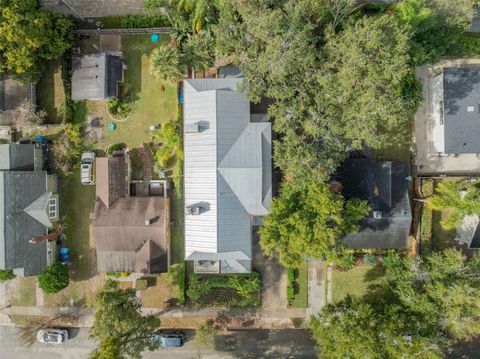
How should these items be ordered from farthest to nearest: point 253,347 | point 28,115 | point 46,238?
point 253,347, point 28,115, point 46,238

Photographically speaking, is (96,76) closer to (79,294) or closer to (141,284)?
(141,284)

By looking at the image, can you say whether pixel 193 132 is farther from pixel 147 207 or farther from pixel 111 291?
pixel 111 291

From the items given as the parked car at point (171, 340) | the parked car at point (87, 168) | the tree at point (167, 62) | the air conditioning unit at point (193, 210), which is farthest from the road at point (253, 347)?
the tree at point (167, 62)

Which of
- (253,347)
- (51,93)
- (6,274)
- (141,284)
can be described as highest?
(51,93)

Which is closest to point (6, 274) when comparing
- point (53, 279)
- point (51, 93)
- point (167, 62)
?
point (53, 279)

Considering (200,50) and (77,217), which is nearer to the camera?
(200,50)

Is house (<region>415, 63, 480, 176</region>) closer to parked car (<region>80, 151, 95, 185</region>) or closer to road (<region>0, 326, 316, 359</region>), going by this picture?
road (<region>0, 326, 316, 359</region>)
